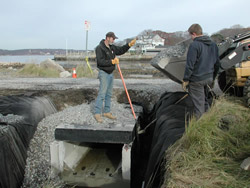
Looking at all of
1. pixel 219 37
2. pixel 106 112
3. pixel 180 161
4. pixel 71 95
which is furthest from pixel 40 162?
pixel 219 37

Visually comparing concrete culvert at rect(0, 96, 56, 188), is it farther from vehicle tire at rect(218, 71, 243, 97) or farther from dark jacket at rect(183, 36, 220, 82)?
vehicle tire at rect(218, 71, 243, 97)

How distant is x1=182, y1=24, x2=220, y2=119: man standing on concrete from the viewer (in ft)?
11.9

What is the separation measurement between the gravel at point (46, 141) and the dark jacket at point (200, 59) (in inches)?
65.6

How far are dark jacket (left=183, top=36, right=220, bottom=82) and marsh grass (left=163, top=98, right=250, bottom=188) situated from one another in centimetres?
86

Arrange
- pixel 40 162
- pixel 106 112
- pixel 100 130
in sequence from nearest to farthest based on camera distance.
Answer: pixel 100 130 → pixel 40 162 → pixel 106 112

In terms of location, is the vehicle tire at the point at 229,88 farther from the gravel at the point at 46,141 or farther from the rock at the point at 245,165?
the rock at the point at 245,165

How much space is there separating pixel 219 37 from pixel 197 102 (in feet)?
11.3

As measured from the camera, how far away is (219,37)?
6.41 meters

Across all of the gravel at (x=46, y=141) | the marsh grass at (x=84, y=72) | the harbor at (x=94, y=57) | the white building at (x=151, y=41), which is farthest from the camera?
the white building at (x=151, y=41)

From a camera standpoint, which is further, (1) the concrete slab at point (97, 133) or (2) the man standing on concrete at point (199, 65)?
(1) the concrete slab at point (97, 133)

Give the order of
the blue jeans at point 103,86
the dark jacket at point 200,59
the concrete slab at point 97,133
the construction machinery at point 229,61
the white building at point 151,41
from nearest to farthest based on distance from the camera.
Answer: the dark jacket at point 200,59 → the concrete slab at point 97,133 → the blue jeans at point 103,86 → the construction machinery at point 229,61 → the white building at point 151,41

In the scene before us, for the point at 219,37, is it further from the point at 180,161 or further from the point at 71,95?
the point at 180,161

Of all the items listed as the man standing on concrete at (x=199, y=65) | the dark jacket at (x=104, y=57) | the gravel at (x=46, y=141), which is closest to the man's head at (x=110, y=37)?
the dark jacket at (x=104, y=57)

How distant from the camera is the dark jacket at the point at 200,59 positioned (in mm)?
3607
